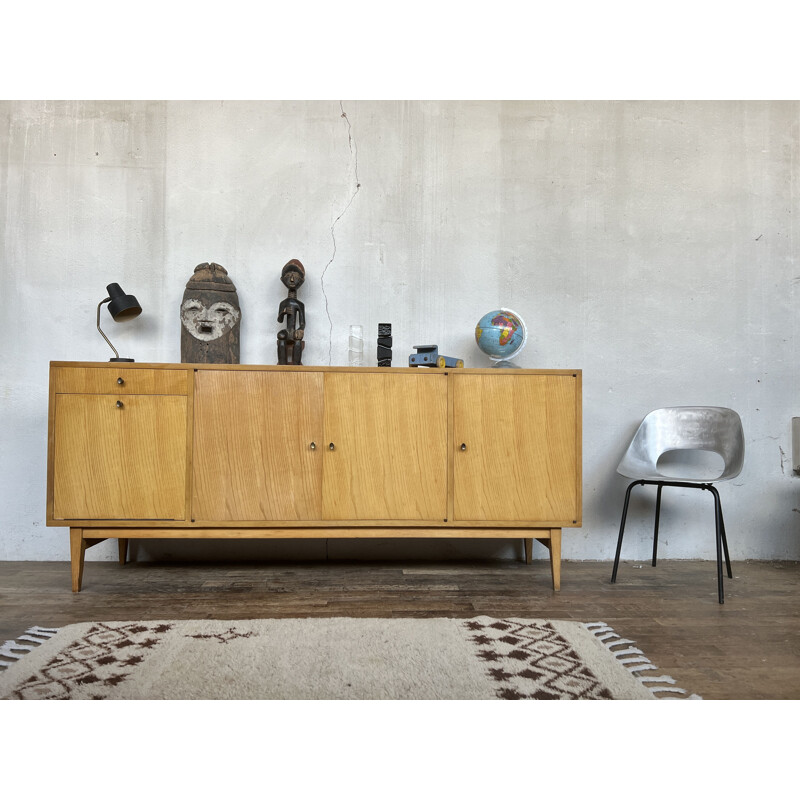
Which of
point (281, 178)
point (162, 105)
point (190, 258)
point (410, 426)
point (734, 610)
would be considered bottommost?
point (734, 610)

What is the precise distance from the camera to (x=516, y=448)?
238 cm

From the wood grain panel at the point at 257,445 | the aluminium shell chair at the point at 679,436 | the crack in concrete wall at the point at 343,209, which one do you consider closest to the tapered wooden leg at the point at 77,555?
the wood grain panel at the point at 257,445

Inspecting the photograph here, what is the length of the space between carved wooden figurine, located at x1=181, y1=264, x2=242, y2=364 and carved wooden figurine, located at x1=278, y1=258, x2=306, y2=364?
0.77 feet

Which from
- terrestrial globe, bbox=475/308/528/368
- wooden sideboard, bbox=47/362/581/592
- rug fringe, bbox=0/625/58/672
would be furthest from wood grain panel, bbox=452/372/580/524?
rug fringe, bbox=0/625/58/672

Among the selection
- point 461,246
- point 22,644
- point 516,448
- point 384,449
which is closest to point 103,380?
point 22,644

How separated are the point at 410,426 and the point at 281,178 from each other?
1.46 m

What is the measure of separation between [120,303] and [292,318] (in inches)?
29.4

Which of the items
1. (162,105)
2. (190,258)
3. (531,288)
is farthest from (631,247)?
(162,105)

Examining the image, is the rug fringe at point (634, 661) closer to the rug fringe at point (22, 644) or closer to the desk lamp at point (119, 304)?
the rug fringe at point (22, 644)

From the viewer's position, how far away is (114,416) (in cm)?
229

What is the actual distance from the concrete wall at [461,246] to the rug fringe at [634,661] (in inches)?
42.3

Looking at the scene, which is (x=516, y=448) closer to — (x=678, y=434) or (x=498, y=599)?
(x=498, y=599)

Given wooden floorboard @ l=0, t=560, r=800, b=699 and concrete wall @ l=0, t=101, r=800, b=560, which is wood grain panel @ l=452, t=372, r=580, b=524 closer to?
wooden floorboard @ l=0, t=560, r=800, b=699

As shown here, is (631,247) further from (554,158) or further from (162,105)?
(162,105)
